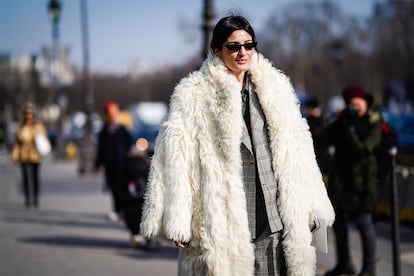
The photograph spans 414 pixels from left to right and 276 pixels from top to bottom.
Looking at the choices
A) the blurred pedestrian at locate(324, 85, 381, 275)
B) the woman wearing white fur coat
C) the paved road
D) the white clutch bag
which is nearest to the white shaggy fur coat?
the woman wearing white fur coat

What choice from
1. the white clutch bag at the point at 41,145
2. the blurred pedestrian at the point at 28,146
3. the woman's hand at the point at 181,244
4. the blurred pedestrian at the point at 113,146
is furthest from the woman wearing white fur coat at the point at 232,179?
the blurred pedestrian at the point at 28,146

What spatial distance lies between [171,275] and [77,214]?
18.5 feet

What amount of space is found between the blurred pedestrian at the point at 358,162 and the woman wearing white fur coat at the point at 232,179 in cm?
267

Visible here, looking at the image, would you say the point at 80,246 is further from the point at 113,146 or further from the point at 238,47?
the point at 238,47

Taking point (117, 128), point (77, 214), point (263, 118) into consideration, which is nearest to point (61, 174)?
point (77, 214)

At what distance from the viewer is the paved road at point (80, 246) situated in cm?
733

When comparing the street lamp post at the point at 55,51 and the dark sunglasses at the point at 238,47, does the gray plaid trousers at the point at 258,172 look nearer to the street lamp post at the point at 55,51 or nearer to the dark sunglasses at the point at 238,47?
the dark sunglasses at the point at 238,47

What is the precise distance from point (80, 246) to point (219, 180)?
226 inches

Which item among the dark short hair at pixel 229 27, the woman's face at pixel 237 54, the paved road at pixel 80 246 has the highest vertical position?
the dark short hair at pixel 229 27

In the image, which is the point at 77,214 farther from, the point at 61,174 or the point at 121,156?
the point at 61,174

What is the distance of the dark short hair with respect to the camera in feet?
12.0

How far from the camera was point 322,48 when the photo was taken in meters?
67.6

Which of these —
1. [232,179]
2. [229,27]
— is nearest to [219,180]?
[232,179]

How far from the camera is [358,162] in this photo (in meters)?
6.30
